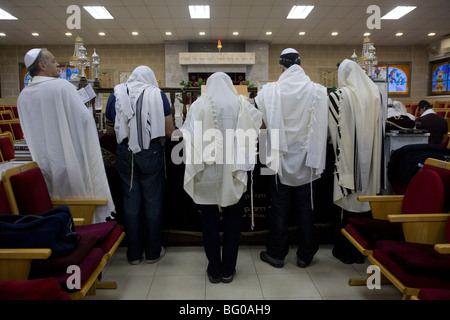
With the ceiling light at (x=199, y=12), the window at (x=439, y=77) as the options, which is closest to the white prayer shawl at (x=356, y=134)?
the ceiling light at (x=199, y=12)

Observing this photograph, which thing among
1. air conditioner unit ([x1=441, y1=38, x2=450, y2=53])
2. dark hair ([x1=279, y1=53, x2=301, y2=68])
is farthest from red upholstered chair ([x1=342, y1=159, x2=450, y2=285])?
air conditioner unit ([x1=441, y1=38, x2=450, y2=53])

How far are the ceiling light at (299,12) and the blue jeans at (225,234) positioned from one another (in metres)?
7.58

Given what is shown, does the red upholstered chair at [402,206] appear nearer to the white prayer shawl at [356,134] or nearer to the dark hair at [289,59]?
the white prayer shawl at [356,134]

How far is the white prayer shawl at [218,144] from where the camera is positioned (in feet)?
7.74

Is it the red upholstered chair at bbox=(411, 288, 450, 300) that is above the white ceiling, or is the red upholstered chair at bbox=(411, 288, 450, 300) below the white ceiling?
below

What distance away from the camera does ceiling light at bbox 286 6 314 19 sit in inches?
334

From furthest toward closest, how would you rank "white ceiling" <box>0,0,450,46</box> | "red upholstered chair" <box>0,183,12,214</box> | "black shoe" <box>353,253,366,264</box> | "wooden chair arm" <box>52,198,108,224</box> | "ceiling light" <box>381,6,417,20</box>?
"ceiling light" <box>381,6,417,20</box> → "white ceiling" <box>0,0,450,46</box> → "black shoe" <box>353,253,366,264</box> → "wooden chair arm" <box>52,198,108,224</box> → "red upholstered chair" <box>0,183,12,214</box>

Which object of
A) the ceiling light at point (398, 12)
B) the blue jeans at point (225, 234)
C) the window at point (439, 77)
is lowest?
the blue jeans at point (225, 234)

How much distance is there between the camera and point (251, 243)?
3.27 meters

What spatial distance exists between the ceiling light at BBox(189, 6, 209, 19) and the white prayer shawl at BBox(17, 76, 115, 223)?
703 centimetres

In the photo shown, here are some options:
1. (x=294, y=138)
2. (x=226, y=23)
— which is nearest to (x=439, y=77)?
(x=226, y=23)

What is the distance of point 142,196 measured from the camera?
2.87 meters

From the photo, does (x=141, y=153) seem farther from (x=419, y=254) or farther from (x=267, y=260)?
(x=419, y=254)

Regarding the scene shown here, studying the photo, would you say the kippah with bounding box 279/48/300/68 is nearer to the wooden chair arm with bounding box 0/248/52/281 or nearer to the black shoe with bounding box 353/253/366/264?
the black shoe with bounding box 353/253/366/264
